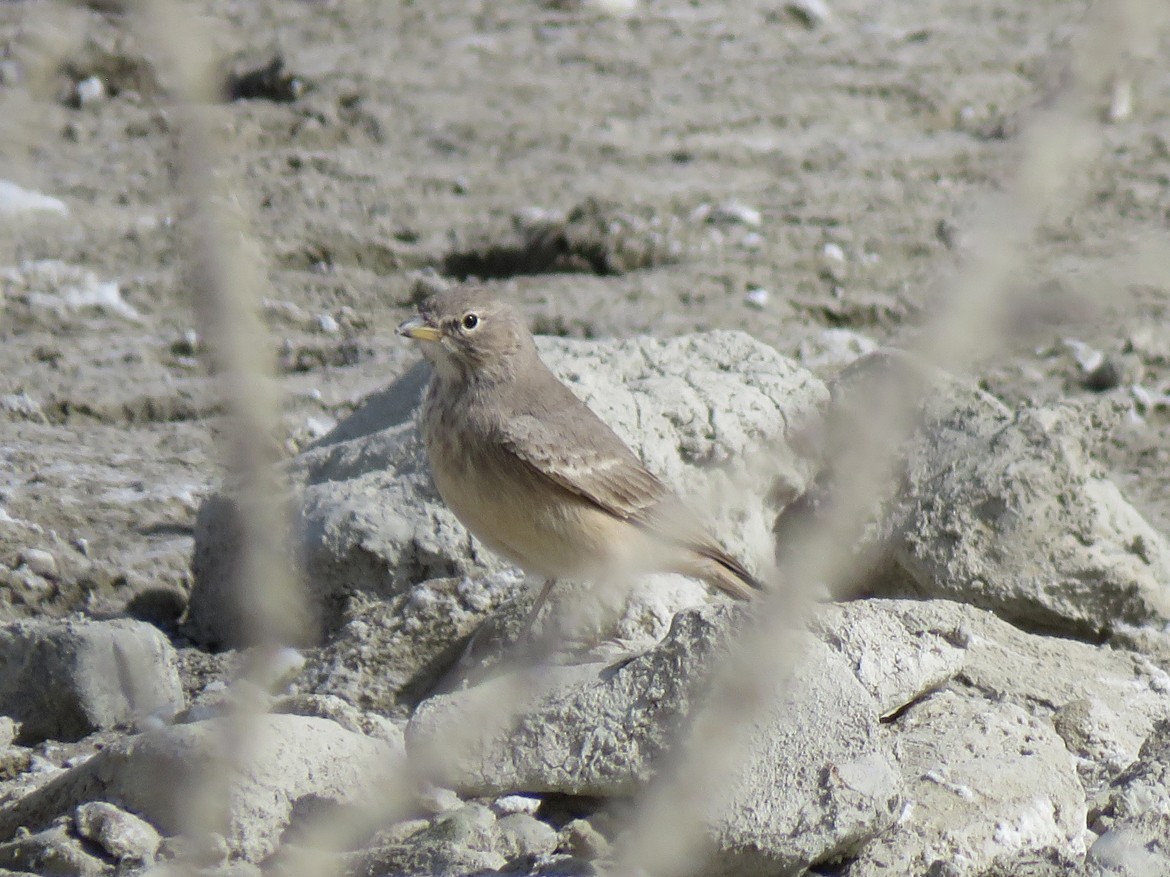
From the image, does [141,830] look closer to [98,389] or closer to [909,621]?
[909,621]

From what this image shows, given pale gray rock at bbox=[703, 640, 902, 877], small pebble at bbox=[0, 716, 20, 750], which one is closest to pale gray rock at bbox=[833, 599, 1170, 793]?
pale gray rock at bbox=[703, 640, 902, 877]

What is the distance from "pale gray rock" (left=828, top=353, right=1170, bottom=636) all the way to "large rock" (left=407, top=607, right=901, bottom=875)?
152 cm

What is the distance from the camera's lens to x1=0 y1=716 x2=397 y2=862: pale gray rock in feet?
13.7

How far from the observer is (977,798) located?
4.33m

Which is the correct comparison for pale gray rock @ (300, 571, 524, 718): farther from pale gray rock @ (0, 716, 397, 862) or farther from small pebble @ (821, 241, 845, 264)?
small pebble @ (821, 241, 845, 264)

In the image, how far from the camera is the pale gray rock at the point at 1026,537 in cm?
573

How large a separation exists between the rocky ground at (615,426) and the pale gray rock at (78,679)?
14mm

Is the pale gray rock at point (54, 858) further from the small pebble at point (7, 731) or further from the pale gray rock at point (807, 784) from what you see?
the pale gray rock at point (807, 784)

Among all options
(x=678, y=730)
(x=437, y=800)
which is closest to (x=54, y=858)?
(x=437, y=800)

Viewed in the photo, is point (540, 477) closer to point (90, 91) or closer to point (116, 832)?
point (116, 832)

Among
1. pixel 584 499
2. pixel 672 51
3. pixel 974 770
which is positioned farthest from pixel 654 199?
pixel 974 770

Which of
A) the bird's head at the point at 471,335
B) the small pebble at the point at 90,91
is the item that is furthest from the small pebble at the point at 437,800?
the small pebble at the point at 90,91

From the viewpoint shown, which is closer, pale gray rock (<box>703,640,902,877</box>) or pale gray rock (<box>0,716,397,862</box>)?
pale gray rock (<box>703,640,902,877</box>)

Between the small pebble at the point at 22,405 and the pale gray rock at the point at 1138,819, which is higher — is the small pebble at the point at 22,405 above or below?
below
